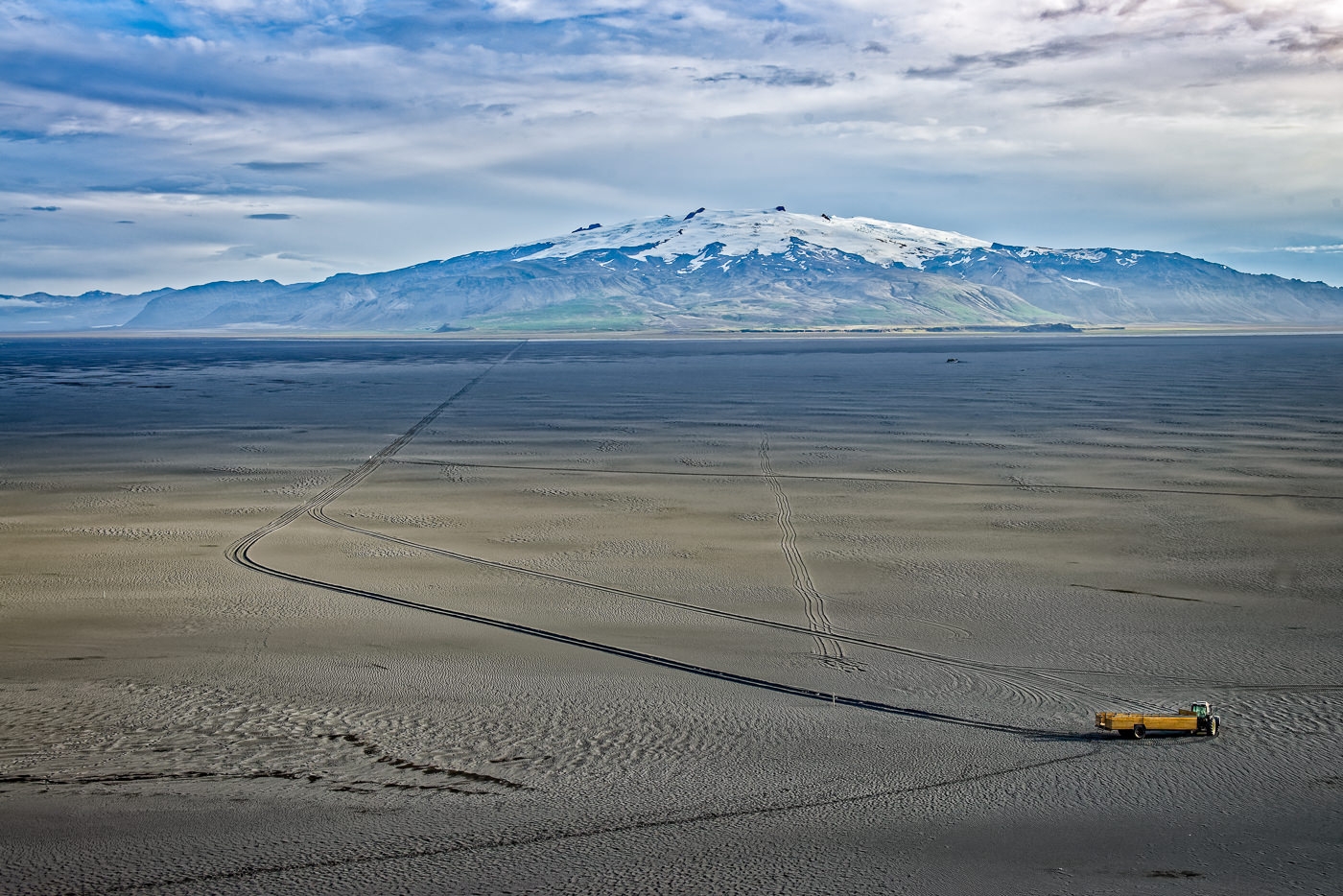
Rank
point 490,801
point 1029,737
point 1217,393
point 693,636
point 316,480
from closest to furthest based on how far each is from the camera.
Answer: point 490,801, point 1029,737, point 693,636, point 316,480, point 1217,393

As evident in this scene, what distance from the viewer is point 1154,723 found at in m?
11.6

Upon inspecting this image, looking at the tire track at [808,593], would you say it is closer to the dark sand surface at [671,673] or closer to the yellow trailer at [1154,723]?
the dark sand surface at [671,673]

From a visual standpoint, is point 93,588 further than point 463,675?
Yes

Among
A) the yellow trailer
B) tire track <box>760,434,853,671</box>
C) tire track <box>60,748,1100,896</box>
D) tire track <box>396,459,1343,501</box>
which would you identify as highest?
tire track <box>396,459,1343,501</box>

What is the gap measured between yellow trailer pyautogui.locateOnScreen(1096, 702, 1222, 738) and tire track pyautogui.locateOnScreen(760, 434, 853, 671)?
322cm

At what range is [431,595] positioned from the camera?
17.3 metres

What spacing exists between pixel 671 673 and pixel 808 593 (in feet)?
14.2

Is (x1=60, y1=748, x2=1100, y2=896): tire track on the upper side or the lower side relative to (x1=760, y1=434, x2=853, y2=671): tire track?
lower

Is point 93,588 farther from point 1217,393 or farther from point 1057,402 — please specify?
point 1217,393

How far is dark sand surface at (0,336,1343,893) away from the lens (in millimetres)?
9328

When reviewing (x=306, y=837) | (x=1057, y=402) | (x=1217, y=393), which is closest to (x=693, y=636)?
(x=306, y=837)

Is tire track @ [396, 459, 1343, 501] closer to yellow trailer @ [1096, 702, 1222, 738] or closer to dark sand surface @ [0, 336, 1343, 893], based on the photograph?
dark sand surface @ [0, 336, 1343, 893]

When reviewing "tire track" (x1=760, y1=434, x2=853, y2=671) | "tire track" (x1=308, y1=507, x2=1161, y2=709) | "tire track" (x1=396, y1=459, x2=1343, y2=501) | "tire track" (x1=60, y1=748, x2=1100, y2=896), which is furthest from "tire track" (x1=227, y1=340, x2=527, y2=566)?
"tire track" (x1=60, y1=748, x2=1100, y2=896)

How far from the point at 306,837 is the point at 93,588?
10188mm
